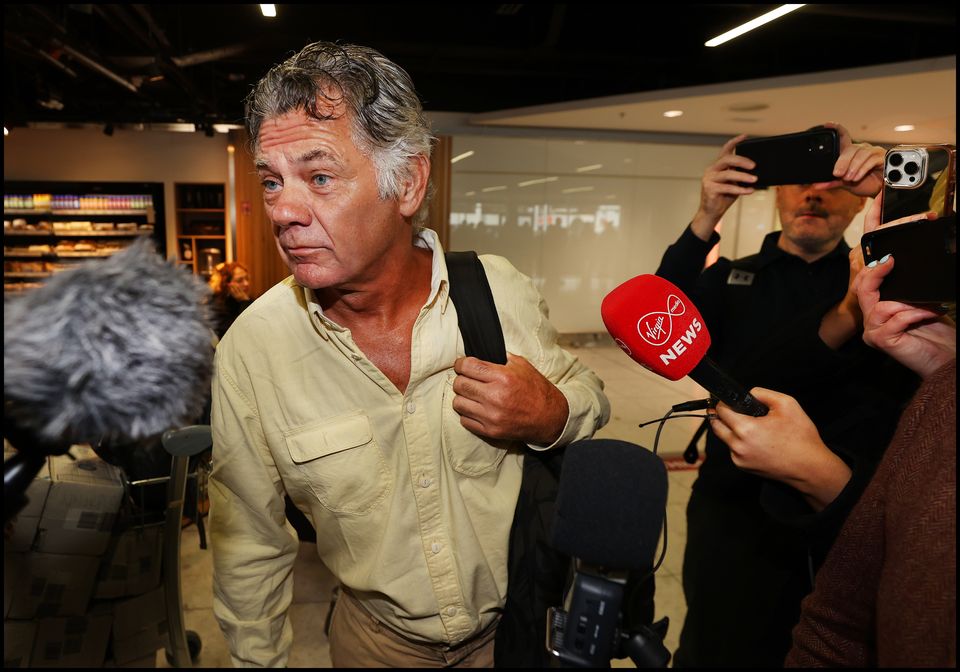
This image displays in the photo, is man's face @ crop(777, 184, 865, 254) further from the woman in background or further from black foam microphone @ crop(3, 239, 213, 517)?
the woman in background

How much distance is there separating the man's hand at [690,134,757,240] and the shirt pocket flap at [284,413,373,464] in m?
0.88

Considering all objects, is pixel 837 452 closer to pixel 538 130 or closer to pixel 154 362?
pixel 154 362

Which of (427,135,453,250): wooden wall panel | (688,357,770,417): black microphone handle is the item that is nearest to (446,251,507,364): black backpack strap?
(688,357,770,417): black microphone handle

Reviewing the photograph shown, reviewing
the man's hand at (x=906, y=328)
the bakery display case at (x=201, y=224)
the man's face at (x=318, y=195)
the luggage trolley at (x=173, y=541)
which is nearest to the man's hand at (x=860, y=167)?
the man's hand at (x=906, y=328)

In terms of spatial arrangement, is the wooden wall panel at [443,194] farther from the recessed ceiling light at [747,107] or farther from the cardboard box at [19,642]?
the cardboard box at [19,642]

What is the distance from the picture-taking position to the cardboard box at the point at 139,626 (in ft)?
6.27

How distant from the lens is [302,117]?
3.21ft

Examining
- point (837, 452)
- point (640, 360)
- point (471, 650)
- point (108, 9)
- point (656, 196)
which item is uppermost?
point (108, 9)

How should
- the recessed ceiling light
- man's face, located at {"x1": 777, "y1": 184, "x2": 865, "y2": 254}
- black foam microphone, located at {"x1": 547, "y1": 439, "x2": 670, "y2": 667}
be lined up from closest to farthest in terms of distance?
black foam microphone, located at {"x1": 547, "y1": 439, "x2": 670, "y2": 667} < man's face, located at {"x1": 777, "y1": 184, "x2": 865, "y2": 254} < the recessed ceiling light

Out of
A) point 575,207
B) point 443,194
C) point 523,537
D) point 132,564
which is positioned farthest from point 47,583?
point 575,207

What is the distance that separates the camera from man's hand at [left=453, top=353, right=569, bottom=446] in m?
1.02

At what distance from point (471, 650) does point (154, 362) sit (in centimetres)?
104

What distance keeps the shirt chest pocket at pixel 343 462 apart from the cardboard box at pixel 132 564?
1284mm

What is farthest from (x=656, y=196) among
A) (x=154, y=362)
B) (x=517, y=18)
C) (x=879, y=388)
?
(x=154, y=362)
